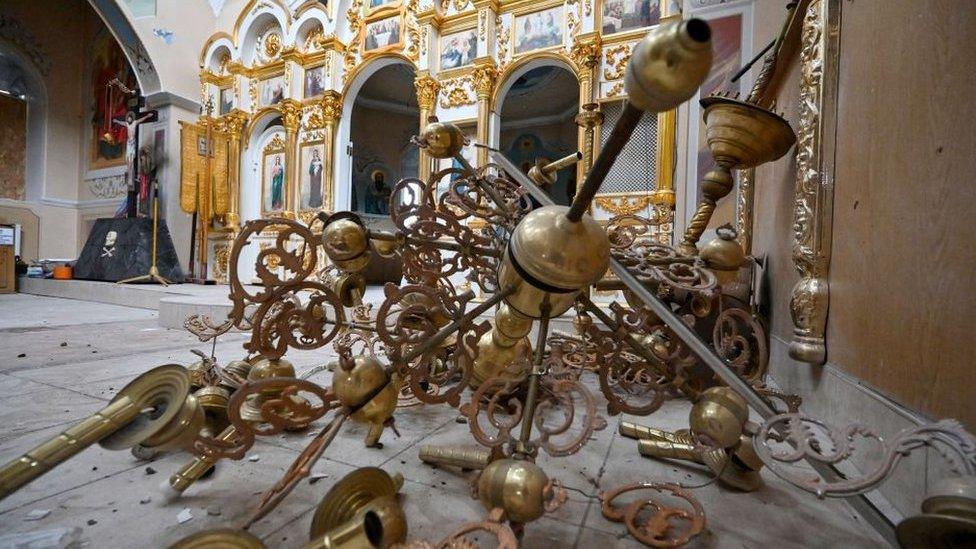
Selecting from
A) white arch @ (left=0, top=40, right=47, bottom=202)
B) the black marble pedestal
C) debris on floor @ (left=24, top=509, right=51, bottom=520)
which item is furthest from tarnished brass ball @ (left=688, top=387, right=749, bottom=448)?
white arch @ (left=0, top=40, right=47, bottom=202)

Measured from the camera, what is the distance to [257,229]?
780 millimetres

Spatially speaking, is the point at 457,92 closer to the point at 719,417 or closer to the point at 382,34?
the point at 382,34

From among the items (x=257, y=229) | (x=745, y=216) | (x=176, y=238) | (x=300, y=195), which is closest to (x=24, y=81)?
(x=176, y=238)

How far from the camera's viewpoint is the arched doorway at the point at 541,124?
820cm

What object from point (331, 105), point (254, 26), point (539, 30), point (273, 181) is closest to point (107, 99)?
point (254, 26)

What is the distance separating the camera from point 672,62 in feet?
1.08

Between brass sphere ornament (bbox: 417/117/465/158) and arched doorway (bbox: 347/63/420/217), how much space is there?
28.4ft

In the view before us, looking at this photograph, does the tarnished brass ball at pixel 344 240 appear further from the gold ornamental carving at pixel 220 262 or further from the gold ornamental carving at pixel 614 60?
the gold ornamental carving at pixel 220 262

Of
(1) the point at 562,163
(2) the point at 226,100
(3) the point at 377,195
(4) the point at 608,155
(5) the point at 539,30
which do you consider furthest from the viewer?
(3) the point at 377,195

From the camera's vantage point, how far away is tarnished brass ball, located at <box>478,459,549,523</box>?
528 millimetres

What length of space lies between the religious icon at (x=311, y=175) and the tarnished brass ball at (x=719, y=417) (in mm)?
6502

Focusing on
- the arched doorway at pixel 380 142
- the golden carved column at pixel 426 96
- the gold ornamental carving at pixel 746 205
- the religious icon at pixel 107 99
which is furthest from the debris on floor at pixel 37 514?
the religious icon at pixel 107 99

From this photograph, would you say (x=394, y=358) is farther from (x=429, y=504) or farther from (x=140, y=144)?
(x=140, y=144)

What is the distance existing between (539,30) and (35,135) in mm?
10750
